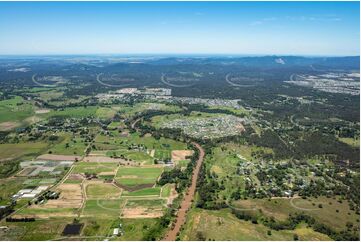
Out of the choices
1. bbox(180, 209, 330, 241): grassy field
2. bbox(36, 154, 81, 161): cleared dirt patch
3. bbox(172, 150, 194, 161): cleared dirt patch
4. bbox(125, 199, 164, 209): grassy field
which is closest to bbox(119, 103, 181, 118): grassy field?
bbox(172, 150, 194, 161): cleared dirt patch

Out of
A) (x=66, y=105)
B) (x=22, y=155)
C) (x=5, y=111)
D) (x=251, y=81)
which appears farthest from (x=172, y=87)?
(x=22, y=155)

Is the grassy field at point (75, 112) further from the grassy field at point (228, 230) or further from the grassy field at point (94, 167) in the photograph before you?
the grassy field at point (228, 230)

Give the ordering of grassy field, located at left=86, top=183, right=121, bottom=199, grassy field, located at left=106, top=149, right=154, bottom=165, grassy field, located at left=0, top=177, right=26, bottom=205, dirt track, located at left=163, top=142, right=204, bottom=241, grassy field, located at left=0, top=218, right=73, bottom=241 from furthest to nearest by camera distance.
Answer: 1. grassy field, located at left=106, top=149, right=154, bottom=165
2. grassy field, located at left=86, top=183, right=121, bottom=199
3. grassy field, located at left=0, top=177, right=26, bottom=205
4. dirt track, located at left=163, top=142, right=204, bottom=241
5. grassy field, located at left=0, top=218, right=73, bottom=241

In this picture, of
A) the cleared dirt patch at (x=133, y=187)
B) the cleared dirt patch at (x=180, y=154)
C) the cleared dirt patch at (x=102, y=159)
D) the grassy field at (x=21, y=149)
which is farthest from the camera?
the grassy field at (x=21, y=149)

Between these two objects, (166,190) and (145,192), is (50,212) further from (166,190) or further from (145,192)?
(166,190)

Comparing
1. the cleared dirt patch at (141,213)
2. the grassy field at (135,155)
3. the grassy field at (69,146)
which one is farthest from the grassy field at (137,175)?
the grassy field at (69,146)

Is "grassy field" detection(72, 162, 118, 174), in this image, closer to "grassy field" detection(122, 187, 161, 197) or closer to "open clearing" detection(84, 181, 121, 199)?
"open clearing" detection(84, 181, 121, 199)
